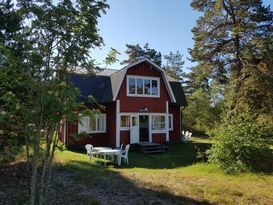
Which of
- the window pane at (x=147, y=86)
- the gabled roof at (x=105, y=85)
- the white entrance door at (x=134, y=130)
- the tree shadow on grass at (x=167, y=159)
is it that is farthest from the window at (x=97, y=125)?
the window pane at (x=147, y=86)

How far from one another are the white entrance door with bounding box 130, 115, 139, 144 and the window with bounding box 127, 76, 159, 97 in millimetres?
1612

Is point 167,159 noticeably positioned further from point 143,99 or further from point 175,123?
point 175,123

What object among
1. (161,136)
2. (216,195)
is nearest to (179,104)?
(161,136)

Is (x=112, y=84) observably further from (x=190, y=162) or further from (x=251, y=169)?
(x=251, y=169)

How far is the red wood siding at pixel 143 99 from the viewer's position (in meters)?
20.3

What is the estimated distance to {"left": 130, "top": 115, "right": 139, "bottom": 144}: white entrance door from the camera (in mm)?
20531

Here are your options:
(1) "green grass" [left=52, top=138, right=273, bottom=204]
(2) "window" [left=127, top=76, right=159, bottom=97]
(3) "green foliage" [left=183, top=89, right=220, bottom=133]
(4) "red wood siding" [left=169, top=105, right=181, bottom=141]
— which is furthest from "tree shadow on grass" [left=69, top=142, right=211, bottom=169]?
(3) "green foliage" [left=183, top=89, right=220, bottom=133]

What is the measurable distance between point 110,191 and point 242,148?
23.1 feet

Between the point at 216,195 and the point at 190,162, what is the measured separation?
711cm

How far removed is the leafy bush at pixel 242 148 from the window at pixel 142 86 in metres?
7.95

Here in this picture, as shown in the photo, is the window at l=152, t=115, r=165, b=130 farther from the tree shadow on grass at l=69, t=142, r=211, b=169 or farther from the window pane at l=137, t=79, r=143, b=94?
the window pane at l=137, t=79, r=143, b=94

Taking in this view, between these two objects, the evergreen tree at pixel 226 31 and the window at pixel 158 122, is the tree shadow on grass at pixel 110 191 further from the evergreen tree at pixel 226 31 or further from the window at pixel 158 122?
the evergreen tree at pixel 226 31

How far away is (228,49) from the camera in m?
25.3

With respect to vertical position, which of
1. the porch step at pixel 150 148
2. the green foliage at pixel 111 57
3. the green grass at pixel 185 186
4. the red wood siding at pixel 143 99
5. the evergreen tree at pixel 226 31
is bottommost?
the green grass at pixel 185 186
